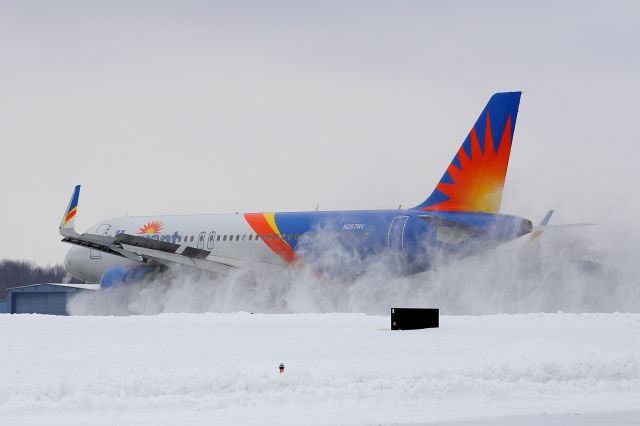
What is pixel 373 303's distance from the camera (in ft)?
122

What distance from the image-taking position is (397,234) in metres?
36.2

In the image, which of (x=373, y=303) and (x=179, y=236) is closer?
(x=373, y=303)

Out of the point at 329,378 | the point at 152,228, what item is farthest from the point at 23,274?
the point at 329,378

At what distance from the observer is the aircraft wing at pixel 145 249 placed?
4222cm

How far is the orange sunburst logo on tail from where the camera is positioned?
151ft

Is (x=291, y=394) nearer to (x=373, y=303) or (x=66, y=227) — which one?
(x=373, y=303)

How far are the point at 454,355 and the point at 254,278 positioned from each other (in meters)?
24.5

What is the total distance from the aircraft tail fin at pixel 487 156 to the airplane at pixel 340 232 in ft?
0.11

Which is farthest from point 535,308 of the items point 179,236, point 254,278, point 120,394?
point 120,394

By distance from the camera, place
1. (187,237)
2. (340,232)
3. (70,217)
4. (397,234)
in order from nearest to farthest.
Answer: (397,234)
(340,232)
(70,217)
(187,237)

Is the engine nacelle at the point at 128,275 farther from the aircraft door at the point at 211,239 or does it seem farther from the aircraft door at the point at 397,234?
the aircraft door at the point at 397,234

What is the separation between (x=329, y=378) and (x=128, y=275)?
95.8 ft

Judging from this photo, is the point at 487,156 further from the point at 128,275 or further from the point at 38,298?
the point at 38,298

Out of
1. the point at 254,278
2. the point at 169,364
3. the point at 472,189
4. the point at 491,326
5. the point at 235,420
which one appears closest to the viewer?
the point at 235,420
